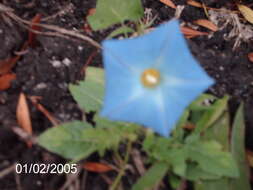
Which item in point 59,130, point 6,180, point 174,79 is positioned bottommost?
point 6,180

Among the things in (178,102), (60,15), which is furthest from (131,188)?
(60,15)

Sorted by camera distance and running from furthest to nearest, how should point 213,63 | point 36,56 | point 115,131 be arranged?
point 213,63 → point 36,56 → point 115,131

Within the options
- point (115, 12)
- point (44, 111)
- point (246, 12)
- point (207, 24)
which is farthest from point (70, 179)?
point (246, 12)

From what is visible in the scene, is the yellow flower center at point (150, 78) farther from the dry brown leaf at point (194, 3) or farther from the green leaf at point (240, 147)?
the dry brown leaf at point (194, 3)

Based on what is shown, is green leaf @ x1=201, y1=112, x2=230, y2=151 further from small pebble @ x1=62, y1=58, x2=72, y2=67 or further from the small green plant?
small pebble @ x1=62, y1=58, x2=72, y2=67

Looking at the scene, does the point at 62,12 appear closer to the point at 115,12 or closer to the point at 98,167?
the point at 115,12

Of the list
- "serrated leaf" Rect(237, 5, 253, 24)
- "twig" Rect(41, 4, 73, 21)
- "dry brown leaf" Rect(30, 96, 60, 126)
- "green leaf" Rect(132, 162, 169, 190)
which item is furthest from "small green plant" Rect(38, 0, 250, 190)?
"serrated leaf" Rect(237, 5, 253, 24)

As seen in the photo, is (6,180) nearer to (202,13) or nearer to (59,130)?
(59,130)
